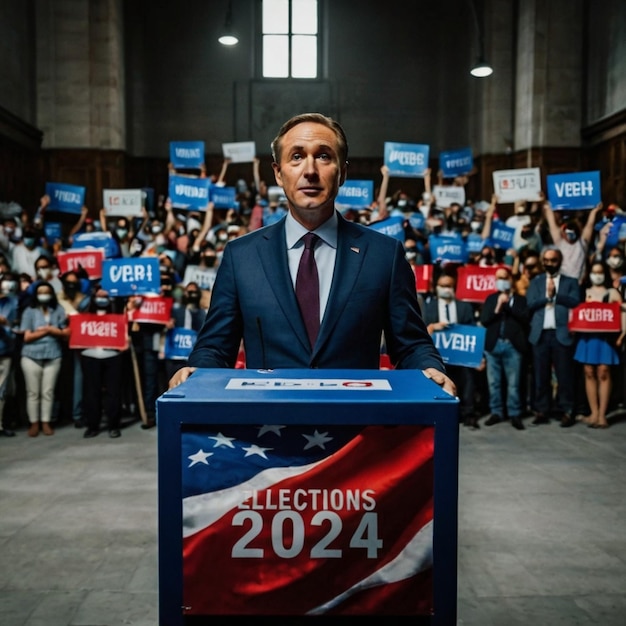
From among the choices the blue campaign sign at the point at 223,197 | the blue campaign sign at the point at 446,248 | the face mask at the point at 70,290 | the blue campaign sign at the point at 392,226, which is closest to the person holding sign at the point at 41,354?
the face mask at the point at 70,290

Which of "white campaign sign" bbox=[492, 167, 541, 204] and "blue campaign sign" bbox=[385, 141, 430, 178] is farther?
"blue campaign sign" bbox=[385, 141, 430, 178]

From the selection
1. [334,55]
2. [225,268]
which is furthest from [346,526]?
[334,55]

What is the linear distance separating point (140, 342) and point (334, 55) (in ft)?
53.0

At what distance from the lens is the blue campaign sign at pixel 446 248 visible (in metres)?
10.4

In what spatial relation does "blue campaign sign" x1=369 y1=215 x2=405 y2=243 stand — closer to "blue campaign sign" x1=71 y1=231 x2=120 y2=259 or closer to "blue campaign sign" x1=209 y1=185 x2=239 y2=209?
"blue campaign sign" x1=71 y1=231 x2=120 y2=259

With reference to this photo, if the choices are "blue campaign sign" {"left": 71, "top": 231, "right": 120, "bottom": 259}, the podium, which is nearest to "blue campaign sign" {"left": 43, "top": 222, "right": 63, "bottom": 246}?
"blue campaign sign" {"left": 71, "top": 231, "right": 120, "bottom": 259}

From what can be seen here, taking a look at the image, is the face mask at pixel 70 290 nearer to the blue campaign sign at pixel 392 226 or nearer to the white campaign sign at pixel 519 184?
the blue campaign sign at pixel 392 226

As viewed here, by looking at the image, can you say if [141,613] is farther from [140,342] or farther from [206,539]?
[140,342]

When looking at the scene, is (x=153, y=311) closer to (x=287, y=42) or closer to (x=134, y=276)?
(x=134, y=276)

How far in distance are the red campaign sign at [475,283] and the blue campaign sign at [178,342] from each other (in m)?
3.33

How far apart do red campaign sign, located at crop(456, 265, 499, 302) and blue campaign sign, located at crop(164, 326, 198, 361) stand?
333 cm

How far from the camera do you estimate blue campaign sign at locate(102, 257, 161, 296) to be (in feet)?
28.3

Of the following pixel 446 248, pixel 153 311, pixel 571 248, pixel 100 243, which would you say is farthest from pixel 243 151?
pixel 571 248

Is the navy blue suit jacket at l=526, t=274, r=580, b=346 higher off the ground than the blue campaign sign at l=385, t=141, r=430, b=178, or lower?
lower
